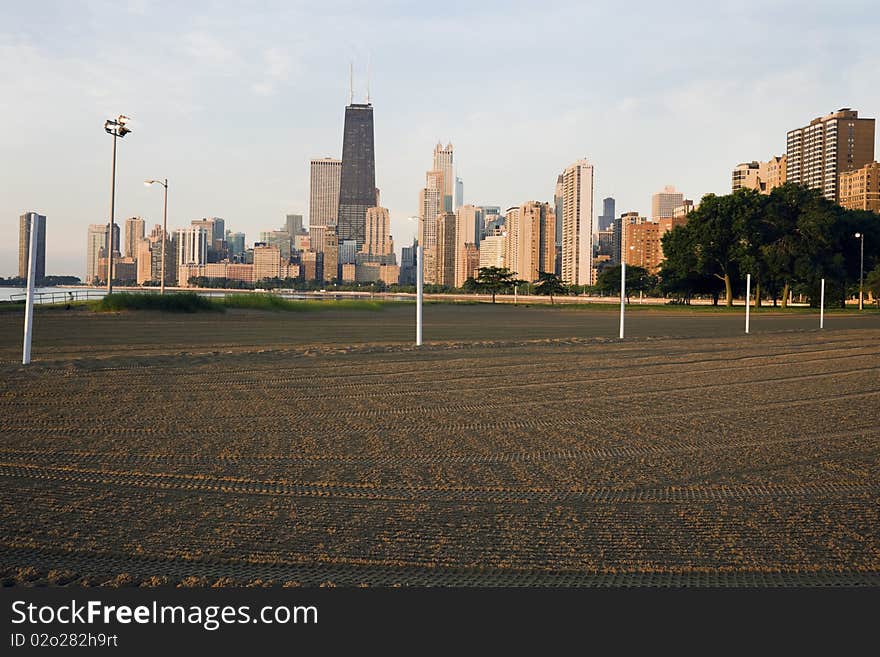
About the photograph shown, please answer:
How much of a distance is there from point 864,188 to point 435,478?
209 metres

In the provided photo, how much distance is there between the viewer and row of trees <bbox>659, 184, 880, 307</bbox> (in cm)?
7331

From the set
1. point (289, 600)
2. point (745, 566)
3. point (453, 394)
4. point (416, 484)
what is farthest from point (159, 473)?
point (453, 394)

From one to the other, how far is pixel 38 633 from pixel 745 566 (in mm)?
3734

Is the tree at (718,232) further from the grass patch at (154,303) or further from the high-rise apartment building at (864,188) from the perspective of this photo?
the high-rise apartment building at (864,188)

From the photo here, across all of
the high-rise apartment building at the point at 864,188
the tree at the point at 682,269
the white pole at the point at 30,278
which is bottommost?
the white pole at the point at 30,278

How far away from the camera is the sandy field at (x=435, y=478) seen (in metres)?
5.06

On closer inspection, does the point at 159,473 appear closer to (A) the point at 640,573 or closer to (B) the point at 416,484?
(B) the point at 416,484

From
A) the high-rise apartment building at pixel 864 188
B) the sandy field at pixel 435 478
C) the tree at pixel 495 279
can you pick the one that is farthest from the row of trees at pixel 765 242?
the high-rise apartment building at pixel 864 188

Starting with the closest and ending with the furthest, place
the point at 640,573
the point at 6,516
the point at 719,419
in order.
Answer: the point at 640,573 < the point at 6,516 < the point at 719,419

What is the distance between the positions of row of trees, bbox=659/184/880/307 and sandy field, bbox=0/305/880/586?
61198mm

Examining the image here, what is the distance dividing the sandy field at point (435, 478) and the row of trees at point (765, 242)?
61.2 m

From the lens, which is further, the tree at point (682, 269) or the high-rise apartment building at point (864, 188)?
the high-rise apartment building at point (864, 188)

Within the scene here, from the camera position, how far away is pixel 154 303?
157ft

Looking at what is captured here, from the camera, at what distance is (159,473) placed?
7473mm
